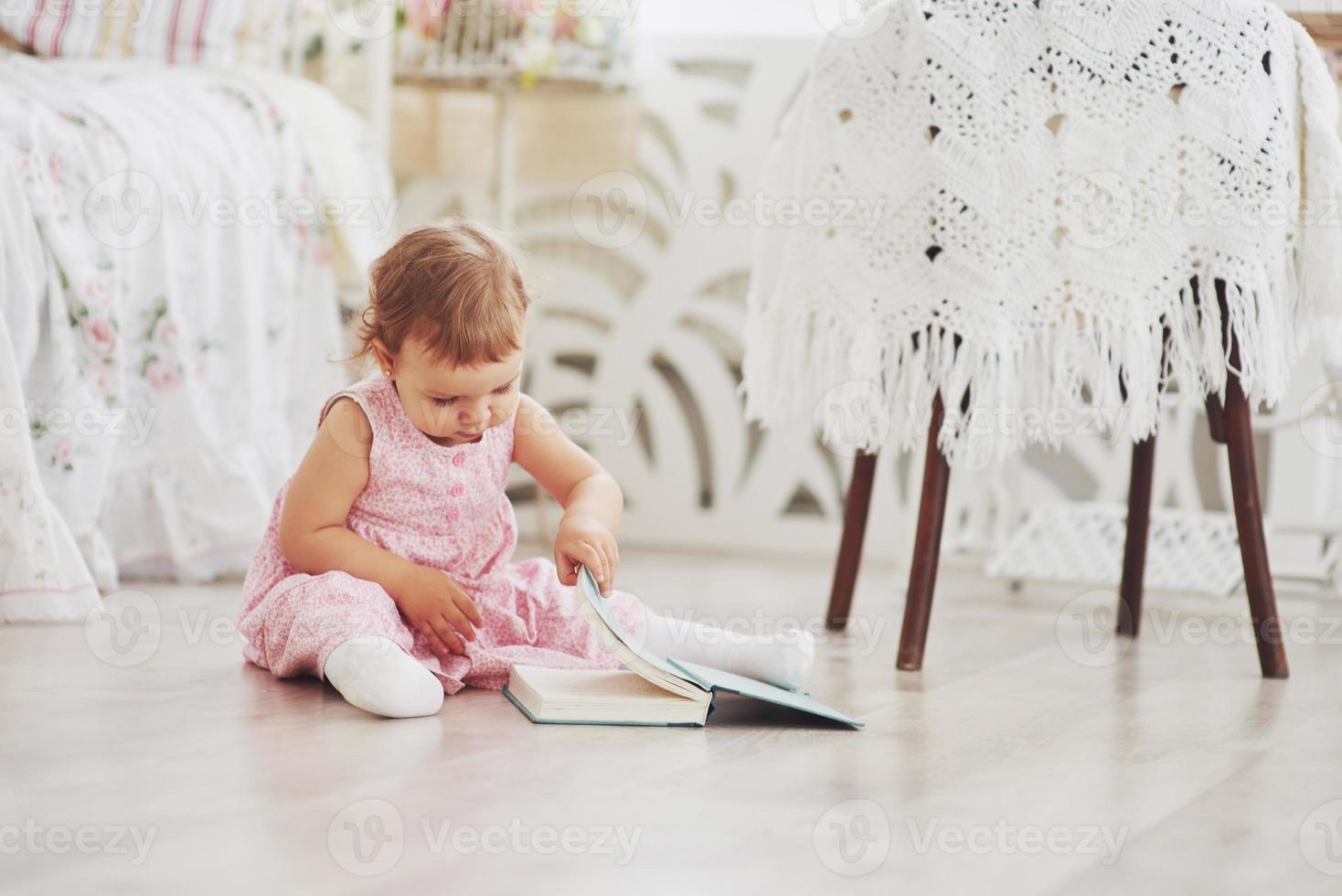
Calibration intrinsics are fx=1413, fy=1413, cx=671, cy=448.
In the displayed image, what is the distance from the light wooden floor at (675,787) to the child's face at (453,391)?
215 mm

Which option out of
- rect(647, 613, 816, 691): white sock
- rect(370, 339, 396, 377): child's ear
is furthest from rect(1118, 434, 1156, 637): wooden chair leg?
rect(370, 339, 396, 377): child's ear

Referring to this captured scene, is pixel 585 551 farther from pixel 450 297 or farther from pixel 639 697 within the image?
pixel 450 297

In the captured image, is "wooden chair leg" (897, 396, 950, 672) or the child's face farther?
"wooden chair leg" (897, 396, 950, 672)

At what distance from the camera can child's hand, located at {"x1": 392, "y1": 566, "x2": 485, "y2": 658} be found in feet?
3.60

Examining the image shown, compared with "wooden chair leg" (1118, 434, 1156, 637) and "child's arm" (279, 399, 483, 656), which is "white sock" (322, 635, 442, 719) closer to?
"child's arm" (279, 399, 483, 656)

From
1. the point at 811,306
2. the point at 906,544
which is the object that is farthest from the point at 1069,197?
the point at 906,544

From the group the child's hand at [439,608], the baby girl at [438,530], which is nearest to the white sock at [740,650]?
the baby girl at [438,530]

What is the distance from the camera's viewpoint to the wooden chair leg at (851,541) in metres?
1.48

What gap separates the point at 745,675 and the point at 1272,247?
59cm

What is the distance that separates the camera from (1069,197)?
4.03ft

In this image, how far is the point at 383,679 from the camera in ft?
3.24

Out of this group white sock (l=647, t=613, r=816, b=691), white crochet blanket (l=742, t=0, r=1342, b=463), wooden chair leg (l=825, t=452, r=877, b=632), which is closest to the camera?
white sock (l=647, t=613, r=816, b=691)

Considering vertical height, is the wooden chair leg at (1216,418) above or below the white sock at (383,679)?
above

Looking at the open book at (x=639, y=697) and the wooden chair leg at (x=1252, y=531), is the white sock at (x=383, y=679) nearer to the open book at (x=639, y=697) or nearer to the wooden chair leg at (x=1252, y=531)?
the open book at (x=639, y=697)
